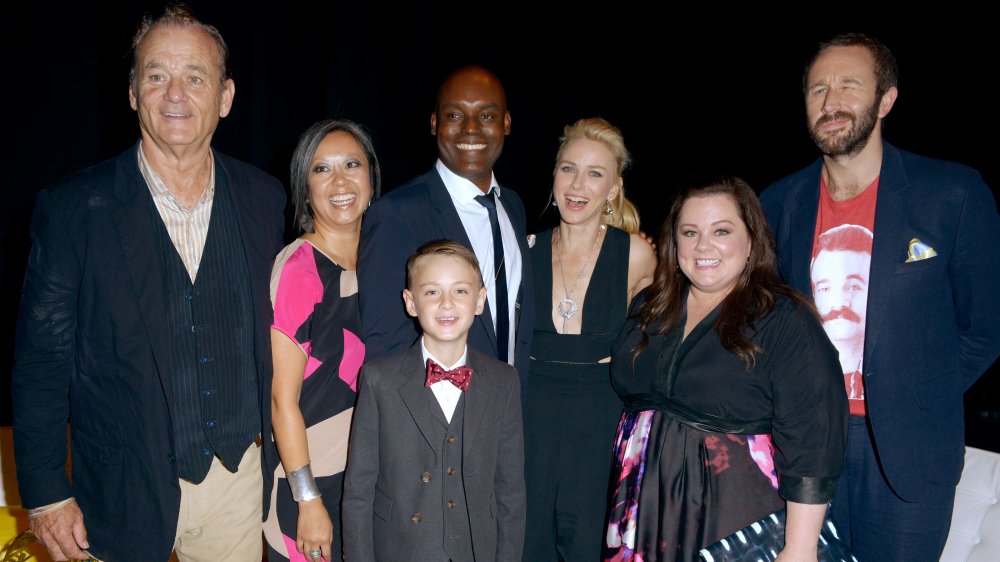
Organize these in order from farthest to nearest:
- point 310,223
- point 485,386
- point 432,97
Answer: point 432,97 < point 310,223 < point 485,386

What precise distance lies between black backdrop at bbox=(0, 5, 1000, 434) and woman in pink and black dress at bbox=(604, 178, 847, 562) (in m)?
1.53

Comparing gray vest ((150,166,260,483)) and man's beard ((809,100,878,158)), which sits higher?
man's beard ((809,100,878,158))

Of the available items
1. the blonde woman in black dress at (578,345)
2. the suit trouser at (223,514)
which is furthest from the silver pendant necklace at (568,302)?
the suit trouser at (223,514)

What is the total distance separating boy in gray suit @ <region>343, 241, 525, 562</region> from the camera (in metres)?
1.79

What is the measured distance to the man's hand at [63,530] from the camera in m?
1.73

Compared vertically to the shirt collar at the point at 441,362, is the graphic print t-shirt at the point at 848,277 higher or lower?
higher

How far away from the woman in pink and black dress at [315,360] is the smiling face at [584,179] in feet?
2.30

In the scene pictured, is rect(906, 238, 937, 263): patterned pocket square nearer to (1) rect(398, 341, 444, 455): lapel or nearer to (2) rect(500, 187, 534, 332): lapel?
(2) rect(500, 187, 534, 332): lapel

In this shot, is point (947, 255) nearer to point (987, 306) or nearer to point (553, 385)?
point (987, 306)

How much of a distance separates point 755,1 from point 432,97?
7.27 ft

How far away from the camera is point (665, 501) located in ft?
6.06

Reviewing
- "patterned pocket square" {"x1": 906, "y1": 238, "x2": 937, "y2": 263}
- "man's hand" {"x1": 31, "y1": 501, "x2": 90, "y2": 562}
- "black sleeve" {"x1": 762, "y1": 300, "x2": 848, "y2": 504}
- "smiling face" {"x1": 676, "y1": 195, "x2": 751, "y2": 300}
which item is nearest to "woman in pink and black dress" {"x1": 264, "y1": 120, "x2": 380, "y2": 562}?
"man's hand" {"x1": 31, "y1": 501, "x2": 90, "y2": 562}

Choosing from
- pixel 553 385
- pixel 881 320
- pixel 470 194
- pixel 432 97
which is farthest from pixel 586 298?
pixel 432 97

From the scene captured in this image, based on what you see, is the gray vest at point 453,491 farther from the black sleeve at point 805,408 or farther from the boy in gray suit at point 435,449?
the black sleeve at point 805,408
